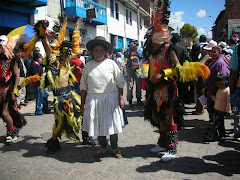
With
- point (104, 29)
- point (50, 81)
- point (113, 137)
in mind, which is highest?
point (104, 29)

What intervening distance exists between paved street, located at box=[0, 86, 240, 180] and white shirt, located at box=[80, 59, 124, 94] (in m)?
1.18

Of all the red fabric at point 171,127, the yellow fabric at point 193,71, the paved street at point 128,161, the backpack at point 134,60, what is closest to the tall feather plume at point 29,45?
the paved street at point 128,161

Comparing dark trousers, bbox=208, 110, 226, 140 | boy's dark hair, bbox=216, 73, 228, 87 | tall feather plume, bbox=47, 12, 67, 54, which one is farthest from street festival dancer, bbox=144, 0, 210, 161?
tall feather plume, bbox=47, 12, 67, 54

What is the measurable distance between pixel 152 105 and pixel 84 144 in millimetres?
1708

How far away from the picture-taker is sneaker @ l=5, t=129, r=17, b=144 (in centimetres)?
458

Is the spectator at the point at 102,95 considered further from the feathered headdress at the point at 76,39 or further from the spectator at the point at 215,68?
the spectator at the point at 215,68

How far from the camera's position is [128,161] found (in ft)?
11.7

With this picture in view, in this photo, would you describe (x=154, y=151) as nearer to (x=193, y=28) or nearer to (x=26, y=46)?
(x=26, y=46)

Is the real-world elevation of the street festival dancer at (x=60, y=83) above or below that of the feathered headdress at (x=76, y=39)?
below

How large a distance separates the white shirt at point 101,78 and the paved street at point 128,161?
3.88 ft

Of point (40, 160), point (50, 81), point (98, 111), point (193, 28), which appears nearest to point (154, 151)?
point (98, 111)

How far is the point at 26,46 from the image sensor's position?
4082 mm

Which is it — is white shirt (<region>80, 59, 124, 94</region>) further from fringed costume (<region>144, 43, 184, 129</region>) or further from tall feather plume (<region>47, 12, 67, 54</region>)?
tall feather plume (<region>47, 12, 67, 54</region>)

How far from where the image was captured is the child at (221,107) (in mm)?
4160
